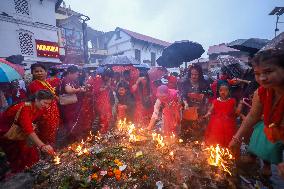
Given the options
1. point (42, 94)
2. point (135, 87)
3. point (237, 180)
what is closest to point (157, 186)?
point (237, 180)

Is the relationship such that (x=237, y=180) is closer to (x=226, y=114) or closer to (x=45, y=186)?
(x=226, y=114)

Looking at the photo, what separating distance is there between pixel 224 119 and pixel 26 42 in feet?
75.5

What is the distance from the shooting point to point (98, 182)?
161 inches

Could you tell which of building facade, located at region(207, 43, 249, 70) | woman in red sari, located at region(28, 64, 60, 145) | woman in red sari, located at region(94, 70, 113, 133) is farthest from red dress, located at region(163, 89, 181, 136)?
building facade, located at region(207, 43, 249, 70)

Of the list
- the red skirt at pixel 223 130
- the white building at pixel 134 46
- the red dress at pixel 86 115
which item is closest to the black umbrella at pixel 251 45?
the red skirt at pixel 223 130

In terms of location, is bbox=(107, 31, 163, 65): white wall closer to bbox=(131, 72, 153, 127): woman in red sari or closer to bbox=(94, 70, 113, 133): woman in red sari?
bbox=(131, 72, 153, 127): woman in red sari

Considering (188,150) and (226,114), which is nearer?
(188,150)

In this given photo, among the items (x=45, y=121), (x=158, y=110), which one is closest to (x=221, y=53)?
(x=158, y=110)

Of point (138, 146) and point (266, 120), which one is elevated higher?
point (266, 120)

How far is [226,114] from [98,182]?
154 inches

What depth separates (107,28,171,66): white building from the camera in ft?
118

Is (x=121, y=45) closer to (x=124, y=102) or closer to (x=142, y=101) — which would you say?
(x=142, y=101)

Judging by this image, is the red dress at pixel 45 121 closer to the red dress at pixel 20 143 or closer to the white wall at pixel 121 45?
the red dress at pixel 20 143

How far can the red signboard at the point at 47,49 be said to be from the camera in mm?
24000
